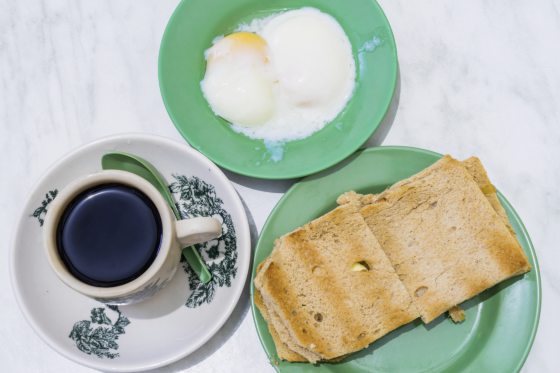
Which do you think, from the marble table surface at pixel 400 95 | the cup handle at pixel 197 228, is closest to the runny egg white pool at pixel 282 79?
the marble table surface at pixel 400 95

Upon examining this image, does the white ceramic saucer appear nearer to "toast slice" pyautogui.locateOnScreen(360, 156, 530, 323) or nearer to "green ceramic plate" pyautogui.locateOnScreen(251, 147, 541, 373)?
"green ceramic plate" pyautogui.locateOnScreen(251, 147, 541, 373)

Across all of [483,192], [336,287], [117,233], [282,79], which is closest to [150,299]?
[117,233]

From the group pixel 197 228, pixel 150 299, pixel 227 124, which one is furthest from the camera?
pixel 227 124

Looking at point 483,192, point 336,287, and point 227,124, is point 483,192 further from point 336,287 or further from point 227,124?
point 227,124

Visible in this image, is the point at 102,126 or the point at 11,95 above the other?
the point at 11,95

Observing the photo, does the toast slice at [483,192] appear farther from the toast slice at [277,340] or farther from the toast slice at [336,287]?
the toast slice at [277,340]

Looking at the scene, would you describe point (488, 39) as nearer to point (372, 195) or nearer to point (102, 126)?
point (372, 195)

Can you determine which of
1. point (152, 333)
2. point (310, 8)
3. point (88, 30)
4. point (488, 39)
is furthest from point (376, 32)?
point (152, 333)
